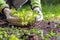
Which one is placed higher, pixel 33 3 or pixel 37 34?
pixel 33 3

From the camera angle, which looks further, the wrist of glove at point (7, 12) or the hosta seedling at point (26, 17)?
the wrist of glove at point (7, 12)

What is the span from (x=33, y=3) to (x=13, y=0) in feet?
1.02

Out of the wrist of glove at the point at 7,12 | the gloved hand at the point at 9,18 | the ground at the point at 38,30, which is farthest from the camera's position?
the wrist of glove at the point at 7,12

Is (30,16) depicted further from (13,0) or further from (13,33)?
(13,0)

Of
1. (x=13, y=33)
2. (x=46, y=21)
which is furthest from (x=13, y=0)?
(x=13, y=33)

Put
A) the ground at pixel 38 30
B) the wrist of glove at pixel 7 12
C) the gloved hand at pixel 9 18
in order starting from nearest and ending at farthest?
the ground at pixel 38 30 → the gloved hand at pixel 9 18 → the wrist of glove at pixel 7 12

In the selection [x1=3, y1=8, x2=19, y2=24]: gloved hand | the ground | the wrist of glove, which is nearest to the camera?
the ground

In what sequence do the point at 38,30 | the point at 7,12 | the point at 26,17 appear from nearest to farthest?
the point at 38,30 → the point at 26,17 → the point at 7,12

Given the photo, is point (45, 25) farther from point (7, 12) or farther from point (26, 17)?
point (7, 12)

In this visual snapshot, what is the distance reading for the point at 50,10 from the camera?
3.83 metres

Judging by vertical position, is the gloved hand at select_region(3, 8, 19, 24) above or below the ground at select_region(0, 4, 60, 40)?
above

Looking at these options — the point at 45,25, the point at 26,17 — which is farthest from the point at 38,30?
the point at 45,25

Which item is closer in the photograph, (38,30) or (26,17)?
(38,30)

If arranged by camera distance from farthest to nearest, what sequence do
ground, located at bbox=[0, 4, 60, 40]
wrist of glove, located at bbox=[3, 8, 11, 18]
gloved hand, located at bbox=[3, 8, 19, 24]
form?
wrist of glove, located at bbox=[3, 8, 11, 18]
gloved hand, located at bbox=[3, 8, 19, 24]
ground, located at bbox=[0, 4, 60, 40]
